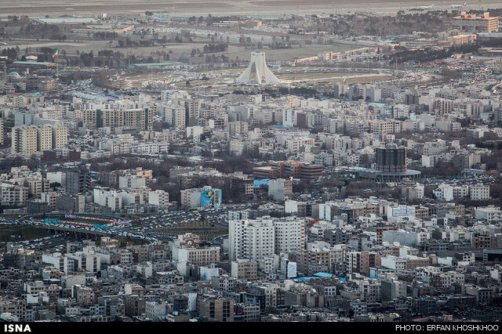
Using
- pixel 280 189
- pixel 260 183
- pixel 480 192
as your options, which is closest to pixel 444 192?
pixel 480 192

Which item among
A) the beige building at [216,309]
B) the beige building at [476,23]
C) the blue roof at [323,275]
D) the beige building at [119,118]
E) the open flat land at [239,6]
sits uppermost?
the open flat land at [239,6]

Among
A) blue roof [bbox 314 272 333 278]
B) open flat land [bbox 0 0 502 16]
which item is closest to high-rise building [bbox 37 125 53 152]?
blue roof [bbox 314 272 333 278]

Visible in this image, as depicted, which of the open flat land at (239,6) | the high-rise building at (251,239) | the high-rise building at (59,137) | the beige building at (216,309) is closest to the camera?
the beige building at (216,309)

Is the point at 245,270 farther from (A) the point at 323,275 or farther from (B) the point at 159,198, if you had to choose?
(B) the point at 159,198

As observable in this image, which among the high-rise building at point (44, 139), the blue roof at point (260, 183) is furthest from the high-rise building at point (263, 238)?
the high-rise building at point (44, 139)

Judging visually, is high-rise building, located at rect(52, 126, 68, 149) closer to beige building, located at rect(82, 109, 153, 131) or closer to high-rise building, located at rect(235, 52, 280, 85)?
beige building, located at rect(82, 109, 153, 131)

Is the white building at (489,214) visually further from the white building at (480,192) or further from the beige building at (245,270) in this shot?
the beige building at (245,270)

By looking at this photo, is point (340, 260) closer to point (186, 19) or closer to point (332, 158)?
point (332, 158)
